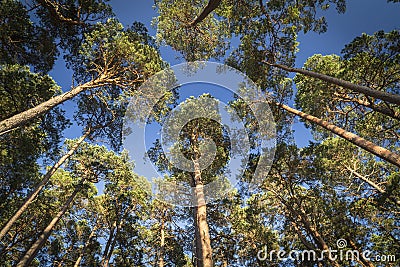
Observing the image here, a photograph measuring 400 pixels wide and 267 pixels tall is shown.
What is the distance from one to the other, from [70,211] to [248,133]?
43.8 ft

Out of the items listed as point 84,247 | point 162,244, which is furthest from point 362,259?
point 84,247

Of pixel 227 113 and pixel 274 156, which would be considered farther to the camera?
pixel 227 113

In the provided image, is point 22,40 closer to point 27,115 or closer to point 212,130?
point 27,115

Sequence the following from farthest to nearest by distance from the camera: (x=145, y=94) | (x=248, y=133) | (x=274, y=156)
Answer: (x=248, y=133)
(x=274, y=156)
(x=145, y=94)

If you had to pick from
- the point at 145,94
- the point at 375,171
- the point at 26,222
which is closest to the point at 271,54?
the point at 145,94

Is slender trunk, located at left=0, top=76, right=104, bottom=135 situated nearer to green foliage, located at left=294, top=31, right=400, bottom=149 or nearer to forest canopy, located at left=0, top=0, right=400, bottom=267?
forest canopy, located at left=0, top=0, right=400, bottom=267

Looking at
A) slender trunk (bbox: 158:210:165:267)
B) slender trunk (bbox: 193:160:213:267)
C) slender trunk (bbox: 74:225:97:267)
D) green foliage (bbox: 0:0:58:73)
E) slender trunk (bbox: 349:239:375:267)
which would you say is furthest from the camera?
slender trunk (bbox: 74:225:97:267)

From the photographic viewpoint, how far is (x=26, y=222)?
12.8 metres

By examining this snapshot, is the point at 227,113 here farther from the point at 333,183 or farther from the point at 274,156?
the point at 333,183

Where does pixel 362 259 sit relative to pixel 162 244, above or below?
above

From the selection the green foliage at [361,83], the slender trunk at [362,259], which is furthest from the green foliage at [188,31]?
the slender trunk at [362,259]

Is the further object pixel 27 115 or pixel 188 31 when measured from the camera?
pixel 188 31

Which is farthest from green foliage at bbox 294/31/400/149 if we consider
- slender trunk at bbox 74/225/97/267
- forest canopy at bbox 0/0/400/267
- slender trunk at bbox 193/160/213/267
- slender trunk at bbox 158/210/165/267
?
slender trunk at bbox 74/225/97/267

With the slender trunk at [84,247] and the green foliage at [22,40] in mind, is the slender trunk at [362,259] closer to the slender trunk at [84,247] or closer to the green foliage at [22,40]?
the slender trunk at [84,247]
